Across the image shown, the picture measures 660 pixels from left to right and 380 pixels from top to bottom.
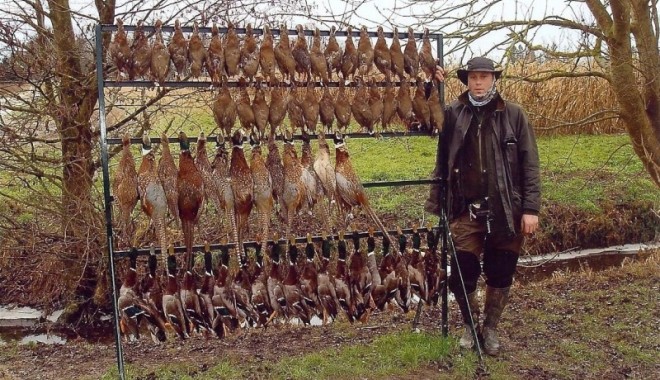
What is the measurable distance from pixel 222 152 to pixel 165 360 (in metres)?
2.12

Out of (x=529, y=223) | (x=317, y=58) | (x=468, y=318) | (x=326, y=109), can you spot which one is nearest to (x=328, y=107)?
(x=326, y=109)

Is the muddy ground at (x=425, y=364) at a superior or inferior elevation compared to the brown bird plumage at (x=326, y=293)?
inferior

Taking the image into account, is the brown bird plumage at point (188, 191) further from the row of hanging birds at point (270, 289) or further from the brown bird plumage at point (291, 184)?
the brown bird plumage at point (291, 184)

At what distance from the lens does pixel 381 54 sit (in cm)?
557

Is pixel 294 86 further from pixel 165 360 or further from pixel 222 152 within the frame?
pixel 165 360

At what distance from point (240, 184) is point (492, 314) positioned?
2.50m

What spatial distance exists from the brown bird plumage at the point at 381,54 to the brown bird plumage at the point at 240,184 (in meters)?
1.37

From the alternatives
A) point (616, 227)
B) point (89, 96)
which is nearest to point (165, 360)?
point (89, 96)

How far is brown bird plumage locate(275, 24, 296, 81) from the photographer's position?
17.1 feet

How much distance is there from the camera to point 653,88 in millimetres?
8117

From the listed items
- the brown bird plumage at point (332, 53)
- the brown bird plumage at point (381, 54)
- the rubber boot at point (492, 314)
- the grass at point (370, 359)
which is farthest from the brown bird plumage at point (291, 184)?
the rubber boot at point (492, 314)

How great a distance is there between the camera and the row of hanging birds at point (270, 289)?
499 centimetres

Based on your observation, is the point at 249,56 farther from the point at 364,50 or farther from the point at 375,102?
the point at 375,102

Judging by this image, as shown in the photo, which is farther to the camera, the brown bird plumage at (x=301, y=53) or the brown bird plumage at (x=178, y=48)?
the brown bird plumage at (x=301, y=53)
